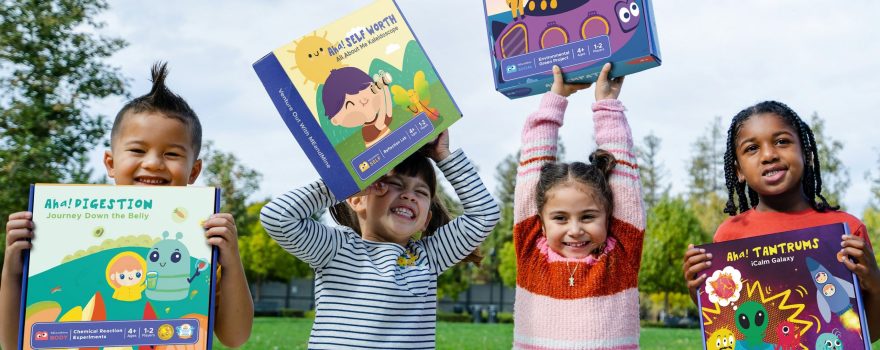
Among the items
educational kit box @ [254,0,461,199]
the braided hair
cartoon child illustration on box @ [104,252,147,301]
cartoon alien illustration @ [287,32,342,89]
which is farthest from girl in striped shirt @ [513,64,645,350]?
cartoon child illustration on box @ [104,252,147,301]

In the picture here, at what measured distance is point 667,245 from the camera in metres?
27.4

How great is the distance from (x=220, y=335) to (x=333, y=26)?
1258 millimetres

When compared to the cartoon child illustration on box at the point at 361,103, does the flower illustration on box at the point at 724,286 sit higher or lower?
lower

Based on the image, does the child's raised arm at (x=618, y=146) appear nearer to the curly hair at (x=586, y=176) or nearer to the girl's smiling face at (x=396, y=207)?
the curly hair at (x=586, y=176)

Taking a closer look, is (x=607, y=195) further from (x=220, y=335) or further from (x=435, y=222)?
(x=220, y=335)

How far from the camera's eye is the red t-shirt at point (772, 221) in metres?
3.43

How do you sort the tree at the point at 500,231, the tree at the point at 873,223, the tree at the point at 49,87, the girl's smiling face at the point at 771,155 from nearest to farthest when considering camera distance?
1. the girl's smiling face at the point at 771,155
2. the tree at the point at 49,87
3. the tree at the point at 873,223
4. the tree at the point at 500,231

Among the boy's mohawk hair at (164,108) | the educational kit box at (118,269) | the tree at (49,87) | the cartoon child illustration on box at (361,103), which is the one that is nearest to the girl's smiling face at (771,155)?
the cartoon child illustration on box at (361,103)

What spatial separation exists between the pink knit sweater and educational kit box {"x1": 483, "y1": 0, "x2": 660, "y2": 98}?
139 mm

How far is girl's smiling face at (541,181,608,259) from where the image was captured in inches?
126

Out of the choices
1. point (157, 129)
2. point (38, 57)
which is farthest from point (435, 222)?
point (38, 57)

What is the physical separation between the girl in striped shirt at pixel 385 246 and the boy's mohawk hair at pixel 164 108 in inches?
17.8

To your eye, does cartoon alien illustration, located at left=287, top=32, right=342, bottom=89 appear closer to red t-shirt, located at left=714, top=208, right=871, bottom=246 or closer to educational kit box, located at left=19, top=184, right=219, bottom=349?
educational kit box, located at left=19, top=184, right=219, bottom=349

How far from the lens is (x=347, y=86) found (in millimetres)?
3076
